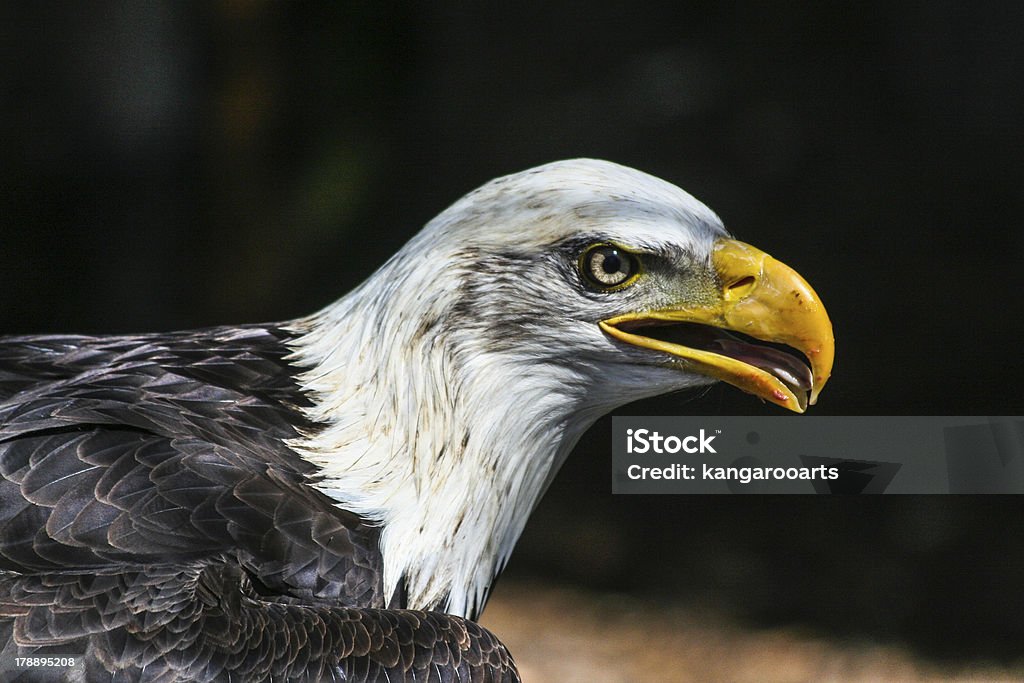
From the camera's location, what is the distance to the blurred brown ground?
11.0 ft

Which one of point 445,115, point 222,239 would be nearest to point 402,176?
point 445,115

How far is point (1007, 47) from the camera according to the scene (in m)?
2.89

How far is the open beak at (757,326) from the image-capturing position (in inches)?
67.2

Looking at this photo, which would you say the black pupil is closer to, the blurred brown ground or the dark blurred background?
the dark blurred background

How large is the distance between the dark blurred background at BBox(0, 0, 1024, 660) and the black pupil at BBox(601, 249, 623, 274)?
1417 mm

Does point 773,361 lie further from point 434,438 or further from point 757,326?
point 434,438

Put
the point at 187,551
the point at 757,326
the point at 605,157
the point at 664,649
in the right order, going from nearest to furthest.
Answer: the point at 187,551 → the point at 757,326 → the point at 605,157 → the point at 664,649

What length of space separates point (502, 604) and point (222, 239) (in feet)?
5.48

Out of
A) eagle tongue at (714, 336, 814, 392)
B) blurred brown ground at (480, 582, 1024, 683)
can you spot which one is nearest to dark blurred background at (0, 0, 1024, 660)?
blurred brown ground at (480, 582, 1024, 683)

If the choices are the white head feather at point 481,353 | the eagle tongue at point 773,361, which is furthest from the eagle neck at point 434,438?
the eagle tongue at point 773,361

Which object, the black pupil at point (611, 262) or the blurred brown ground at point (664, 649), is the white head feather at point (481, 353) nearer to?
the black pupil at point (611, 262)

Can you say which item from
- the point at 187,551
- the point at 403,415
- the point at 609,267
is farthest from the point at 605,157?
the point at 187,551

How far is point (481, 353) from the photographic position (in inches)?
68.5

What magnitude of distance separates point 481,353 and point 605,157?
1616 mm
